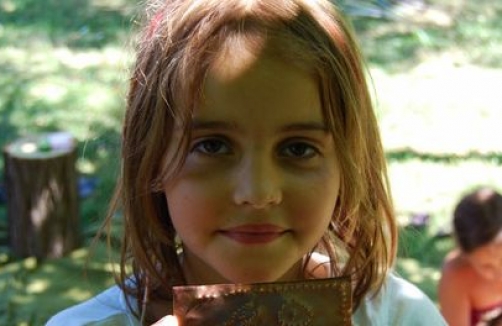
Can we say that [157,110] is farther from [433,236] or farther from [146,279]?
[433,236]

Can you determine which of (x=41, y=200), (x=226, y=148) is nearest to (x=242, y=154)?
(x=226, y=148)

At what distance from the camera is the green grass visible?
5.05 metres

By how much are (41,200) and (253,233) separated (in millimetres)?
3947

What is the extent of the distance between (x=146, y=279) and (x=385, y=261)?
0.52 m

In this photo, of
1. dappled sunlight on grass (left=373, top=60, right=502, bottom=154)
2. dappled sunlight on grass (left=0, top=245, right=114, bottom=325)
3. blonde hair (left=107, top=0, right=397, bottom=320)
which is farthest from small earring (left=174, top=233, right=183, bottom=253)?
dappled sunlight on grass (left=373, top=60, right=502, bottom=154)

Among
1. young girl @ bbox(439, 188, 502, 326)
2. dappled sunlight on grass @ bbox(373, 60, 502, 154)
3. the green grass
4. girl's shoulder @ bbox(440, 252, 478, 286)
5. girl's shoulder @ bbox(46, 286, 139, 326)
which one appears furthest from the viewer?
dappled sunlight on grass @ bbox(373, 60, 502, 154)

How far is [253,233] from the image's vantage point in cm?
152

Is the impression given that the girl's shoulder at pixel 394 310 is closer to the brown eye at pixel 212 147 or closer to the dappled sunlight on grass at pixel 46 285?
the brown eye at pixel 212 147

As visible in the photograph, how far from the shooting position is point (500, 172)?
5.98 meters

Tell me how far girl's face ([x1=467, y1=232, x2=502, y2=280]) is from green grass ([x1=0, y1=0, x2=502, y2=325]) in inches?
17.7

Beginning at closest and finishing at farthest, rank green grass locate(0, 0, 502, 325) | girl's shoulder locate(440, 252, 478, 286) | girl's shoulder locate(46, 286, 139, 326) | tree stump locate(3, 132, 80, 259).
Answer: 1. girl's shoulder locate(46, 286, 139, 326)
2. girl's shoulder locate(440, 252, 478, 286)
3. green grass locate(0, 0, 502, 325)
4. tree stump locate(3, 132, 80, 259)

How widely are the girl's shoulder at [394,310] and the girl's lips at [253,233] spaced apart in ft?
1.47

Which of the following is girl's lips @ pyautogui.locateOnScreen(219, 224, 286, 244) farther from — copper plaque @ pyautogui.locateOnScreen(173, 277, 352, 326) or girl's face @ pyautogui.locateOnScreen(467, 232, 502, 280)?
girl's face @ pyautogui.locateOnScreen(467, 232, 502, 280)

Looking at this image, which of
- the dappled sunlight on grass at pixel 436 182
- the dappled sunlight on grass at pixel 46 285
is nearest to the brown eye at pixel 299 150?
the dappled sunlight on grass at pixel 46 285
